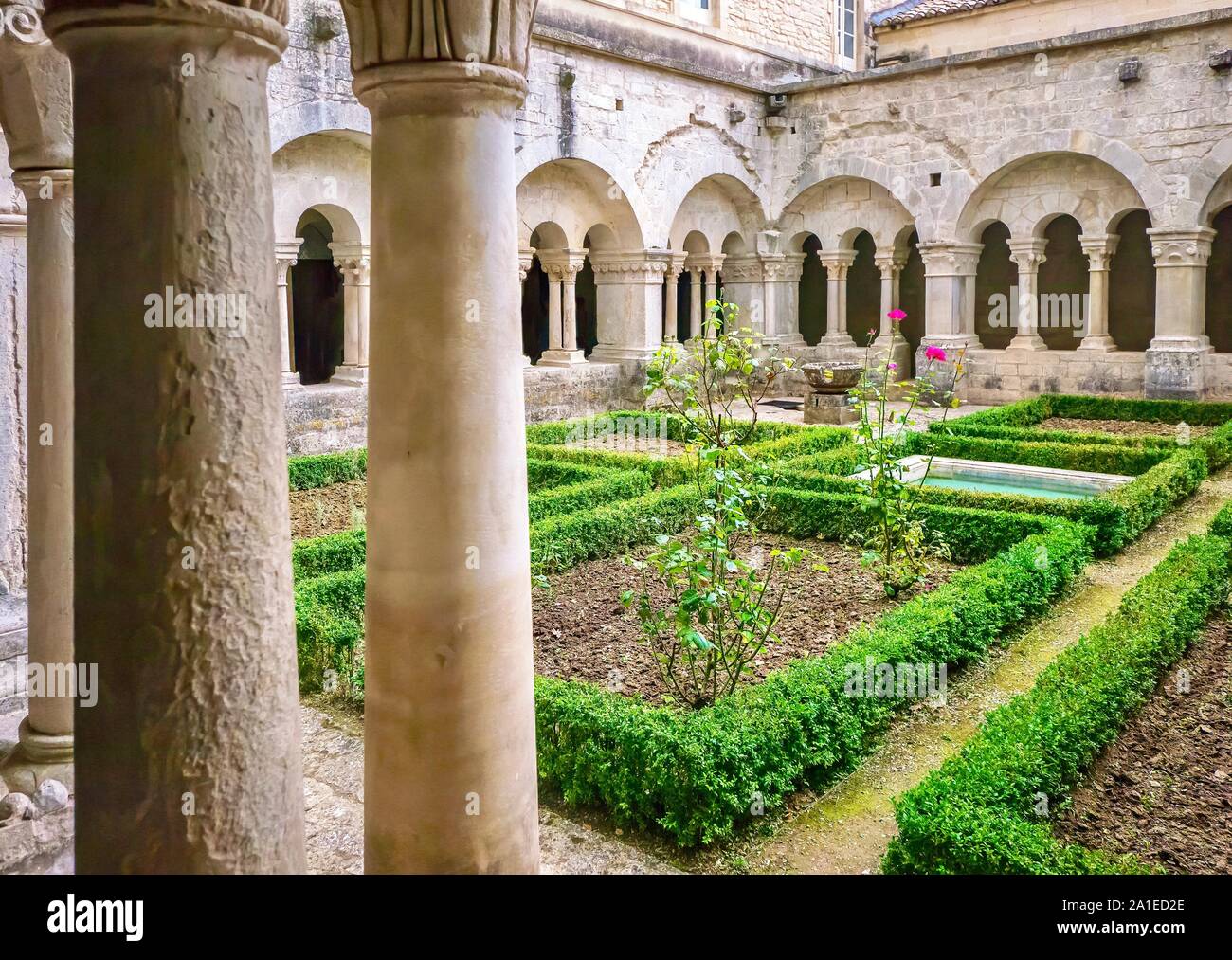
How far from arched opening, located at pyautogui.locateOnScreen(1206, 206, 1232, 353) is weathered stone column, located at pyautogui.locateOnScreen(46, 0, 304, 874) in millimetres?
16402

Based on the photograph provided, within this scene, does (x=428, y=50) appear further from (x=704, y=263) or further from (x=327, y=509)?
(x=704, y=263)

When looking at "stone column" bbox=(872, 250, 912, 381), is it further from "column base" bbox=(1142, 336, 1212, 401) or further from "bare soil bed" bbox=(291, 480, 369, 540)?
"bare soil bed" bbox=(291, 480, 369, 540)

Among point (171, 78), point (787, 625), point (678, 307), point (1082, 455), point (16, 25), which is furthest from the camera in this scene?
point (678, 307)

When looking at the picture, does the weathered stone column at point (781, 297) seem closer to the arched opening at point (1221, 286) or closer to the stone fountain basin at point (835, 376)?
the stone fountain basin at point (835, 376)

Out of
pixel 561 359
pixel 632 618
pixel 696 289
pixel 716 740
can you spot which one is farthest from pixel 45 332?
pixel 696 289

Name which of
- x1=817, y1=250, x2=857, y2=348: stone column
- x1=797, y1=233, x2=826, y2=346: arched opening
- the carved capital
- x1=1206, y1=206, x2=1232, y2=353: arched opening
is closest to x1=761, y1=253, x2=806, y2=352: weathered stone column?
x1=817, y1=250, x2=857, y2=348: stone column

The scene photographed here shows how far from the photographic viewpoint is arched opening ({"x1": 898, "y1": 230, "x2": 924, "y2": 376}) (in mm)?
18234

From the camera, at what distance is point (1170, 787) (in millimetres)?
3871

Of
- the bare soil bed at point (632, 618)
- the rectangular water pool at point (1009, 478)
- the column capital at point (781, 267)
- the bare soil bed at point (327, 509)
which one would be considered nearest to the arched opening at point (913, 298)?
the column capital at point (781, 267)

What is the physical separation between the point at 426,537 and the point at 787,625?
3961mm

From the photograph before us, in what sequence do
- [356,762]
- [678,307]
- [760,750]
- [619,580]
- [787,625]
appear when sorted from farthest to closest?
[678,307], [619,580], [787,625], [356,762], [760,750]

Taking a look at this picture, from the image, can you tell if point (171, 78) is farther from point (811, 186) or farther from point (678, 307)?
point (678, 307)
